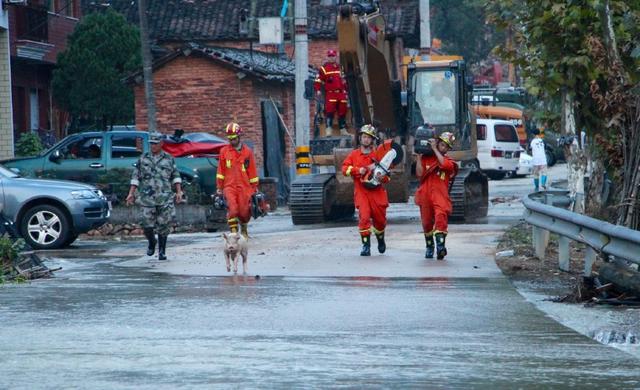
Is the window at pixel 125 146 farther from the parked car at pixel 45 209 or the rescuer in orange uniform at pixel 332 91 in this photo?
the parked car at pixel 45 209

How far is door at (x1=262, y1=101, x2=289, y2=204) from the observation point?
38188 millimetres

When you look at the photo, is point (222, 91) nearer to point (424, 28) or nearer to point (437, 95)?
point (424, 28)

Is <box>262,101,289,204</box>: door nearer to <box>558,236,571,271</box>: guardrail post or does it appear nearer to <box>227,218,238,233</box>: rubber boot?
A: <box>227,218,238,233</box>: rubber boot

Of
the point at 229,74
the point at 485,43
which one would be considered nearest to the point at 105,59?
the point at 229,74

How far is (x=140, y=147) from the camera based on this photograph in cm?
2930

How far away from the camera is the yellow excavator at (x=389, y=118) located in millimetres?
24906

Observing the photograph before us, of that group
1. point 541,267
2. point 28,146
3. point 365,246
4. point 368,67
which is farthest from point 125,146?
point 541,267

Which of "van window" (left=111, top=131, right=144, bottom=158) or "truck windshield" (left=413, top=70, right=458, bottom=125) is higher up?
"truck windshield" (left=413, top=70, right=458, bottom=125)

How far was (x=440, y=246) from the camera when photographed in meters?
18.1

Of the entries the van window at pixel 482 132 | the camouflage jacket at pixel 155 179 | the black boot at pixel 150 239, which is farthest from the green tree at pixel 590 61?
the van window at pixel 482 132

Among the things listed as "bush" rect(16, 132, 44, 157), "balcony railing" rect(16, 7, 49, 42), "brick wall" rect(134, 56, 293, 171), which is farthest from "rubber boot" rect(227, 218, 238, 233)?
"brick wall" rect(134, 56, 293, 171)

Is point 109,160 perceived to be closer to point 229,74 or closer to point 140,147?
point 140,147

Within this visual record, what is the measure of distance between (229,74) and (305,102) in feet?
25.4

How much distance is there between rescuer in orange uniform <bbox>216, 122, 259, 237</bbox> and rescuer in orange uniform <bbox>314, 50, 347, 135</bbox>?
8392mm
